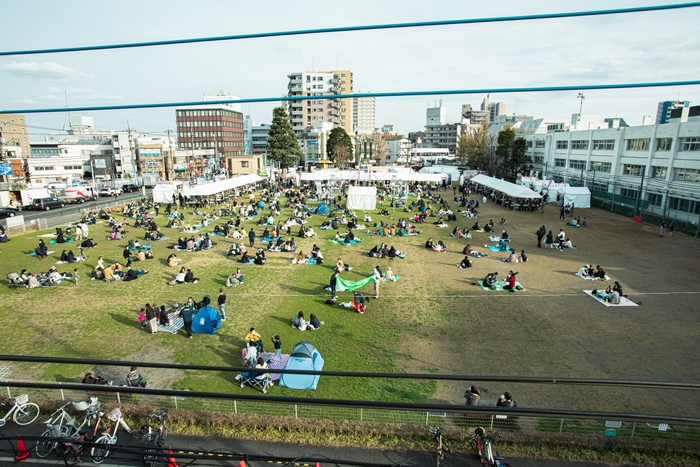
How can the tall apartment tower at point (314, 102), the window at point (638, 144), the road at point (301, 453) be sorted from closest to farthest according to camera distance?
the road at point (301, 453)
the window at point (638, 144)
the tall apartment tower at point (314, 102)

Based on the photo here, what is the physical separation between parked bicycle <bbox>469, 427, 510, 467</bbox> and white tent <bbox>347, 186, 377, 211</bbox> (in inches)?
949

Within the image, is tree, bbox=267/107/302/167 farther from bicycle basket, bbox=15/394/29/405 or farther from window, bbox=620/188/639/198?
bicycle basket, bbox=15/394/29/405

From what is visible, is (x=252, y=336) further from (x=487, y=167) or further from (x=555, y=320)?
(x=487, y=167)

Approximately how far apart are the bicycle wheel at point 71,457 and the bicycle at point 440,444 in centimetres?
537

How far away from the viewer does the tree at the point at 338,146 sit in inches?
2781

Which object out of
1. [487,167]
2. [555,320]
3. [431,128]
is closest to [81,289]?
[555,320]

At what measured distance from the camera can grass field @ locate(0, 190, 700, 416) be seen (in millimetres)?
10094

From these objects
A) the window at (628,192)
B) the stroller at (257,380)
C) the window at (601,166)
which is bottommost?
the stroller at (257,380)

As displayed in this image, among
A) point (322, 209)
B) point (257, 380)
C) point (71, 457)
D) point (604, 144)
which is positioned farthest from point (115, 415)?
point (604, 144)

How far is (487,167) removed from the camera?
7112cm

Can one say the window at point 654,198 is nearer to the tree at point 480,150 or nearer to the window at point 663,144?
the window at point 663,144

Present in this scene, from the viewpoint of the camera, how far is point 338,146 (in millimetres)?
70562

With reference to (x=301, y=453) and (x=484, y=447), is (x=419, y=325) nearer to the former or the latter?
(x=484, y=447)

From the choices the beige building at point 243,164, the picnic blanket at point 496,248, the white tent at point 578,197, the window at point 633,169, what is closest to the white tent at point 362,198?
the picnic blanket at point 496,248
